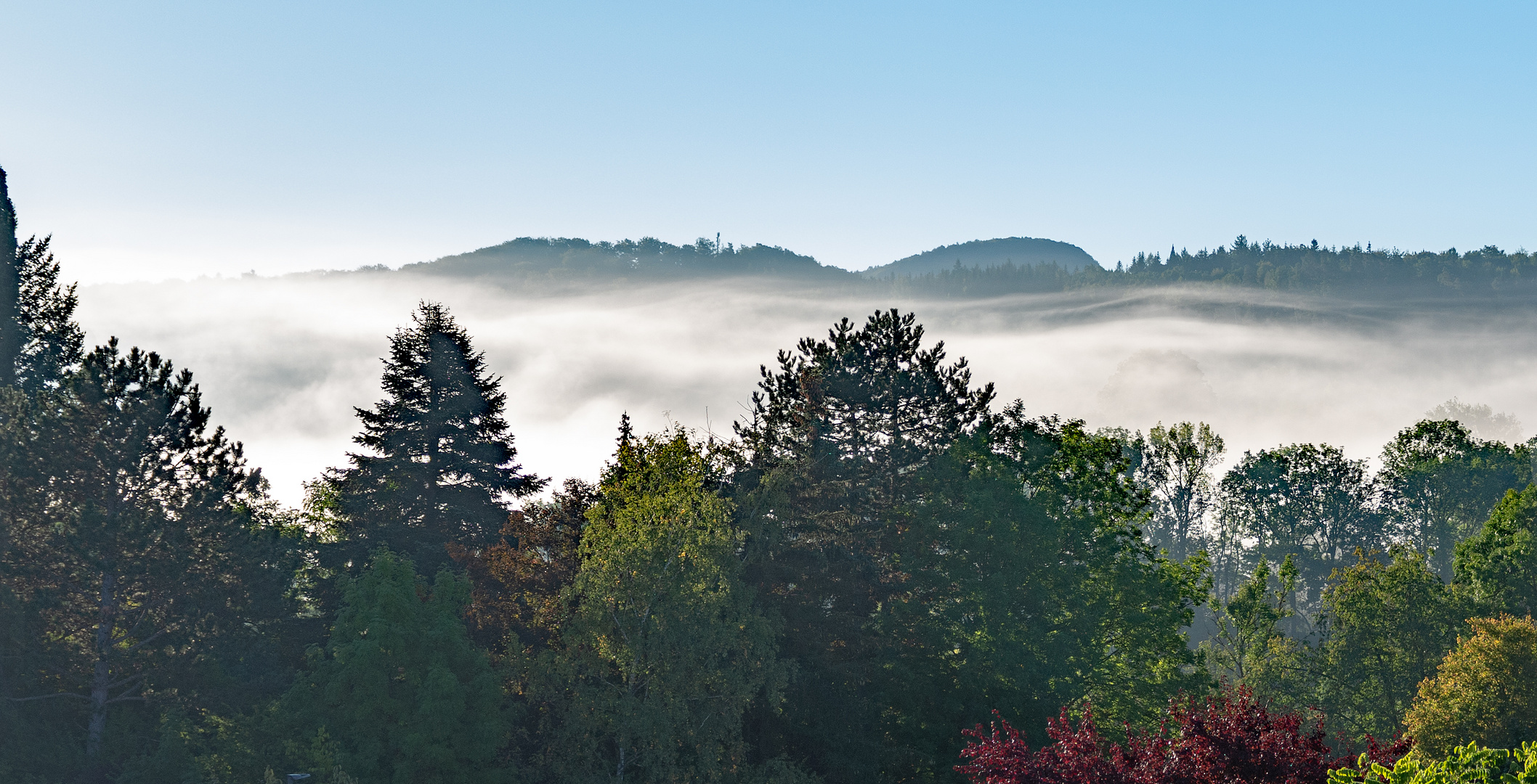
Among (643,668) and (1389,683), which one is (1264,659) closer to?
(1389,683)

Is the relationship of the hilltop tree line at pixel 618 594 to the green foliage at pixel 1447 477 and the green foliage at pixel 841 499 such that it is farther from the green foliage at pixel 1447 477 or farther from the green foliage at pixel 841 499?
the green foliage at pixel 1447 477

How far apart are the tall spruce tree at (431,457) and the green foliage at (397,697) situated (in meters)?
11.9

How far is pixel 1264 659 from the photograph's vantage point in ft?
167

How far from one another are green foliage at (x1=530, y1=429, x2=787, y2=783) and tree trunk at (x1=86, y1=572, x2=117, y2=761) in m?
12.4

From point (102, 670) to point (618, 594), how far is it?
49.9 feet

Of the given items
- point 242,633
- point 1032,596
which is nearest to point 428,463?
point 242,633

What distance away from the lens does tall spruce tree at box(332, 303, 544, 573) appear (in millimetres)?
41656

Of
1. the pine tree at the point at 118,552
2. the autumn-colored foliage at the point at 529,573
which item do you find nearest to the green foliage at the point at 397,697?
the autumn-colored foliage at the point at 529,573

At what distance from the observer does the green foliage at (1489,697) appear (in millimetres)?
37469

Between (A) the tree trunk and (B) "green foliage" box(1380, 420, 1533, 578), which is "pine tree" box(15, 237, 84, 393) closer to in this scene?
(A) the tree trunk

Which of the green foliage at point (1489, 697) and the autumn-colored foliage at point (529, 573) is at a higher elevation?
the autumn-colored foliage at point (529, 573)

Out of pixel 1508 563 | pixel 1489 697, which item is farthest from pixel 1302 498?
pixel 1489 697

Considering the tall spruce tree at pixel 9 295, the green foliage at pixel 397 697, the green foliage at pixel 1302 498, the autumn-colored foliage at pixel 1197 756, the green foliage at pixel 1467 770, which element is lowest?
the green foliage at pixel 1302 498

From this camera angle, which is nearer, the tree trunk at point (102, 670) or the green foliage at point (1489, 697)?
the tree trunk at point (102, 670)
